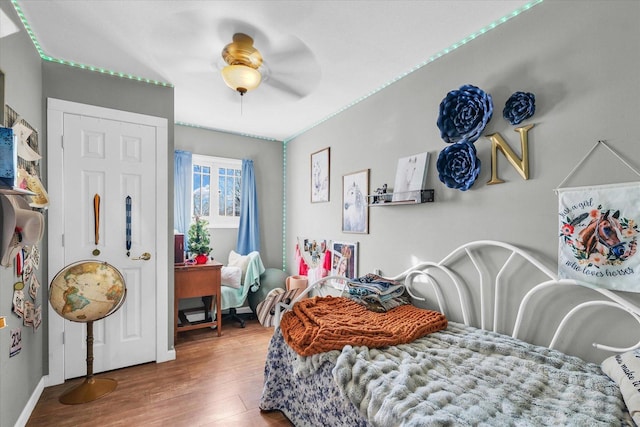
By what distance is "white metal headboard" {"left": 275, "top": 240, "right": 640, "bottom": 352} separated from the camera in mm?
1379

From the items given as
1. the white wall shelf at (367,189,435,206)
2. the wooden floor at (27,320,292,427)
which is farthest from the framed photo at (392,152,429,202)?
the wooden floor at (27,320,292,427)

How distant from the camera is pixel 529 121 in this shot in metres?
1.66

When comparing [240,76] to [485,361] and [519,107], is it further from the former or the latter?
[485,361]

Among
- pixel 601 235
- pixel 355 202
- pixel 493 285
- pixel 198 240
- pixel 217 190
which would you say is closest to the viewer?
pixel 601 235

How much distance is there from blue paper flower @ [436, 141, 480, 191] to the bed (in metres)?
0.40

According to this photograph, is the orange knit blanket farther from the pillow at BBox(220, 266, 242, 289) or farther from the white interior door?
the pillow at BBox(220, 266, 242, 289)

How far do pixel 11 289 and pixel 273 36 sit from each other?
85.3 inches

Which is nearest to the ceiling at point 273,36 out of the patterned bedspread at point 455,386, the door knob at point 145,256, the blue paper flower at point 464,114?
the blue paper flower at point 464,114

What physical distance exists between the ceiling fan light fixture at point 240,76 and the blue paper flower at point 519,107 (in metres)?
1.63

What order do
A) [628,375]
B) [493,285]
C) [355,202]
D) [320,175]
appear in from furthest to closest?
1. [320,175]
2. [355,202]
3. [493,285]
4. [628,375]

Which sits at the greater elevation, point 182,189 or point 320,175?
point 320,175

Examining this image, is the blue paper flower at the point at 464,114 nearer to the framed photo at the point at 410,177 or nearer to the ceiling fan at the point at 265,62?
the framed photo at the point at 410,177

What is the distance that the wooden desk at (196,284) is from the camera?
304cm

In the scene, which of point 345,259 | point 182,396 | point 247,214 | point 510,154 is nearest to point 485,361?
point 510,154
